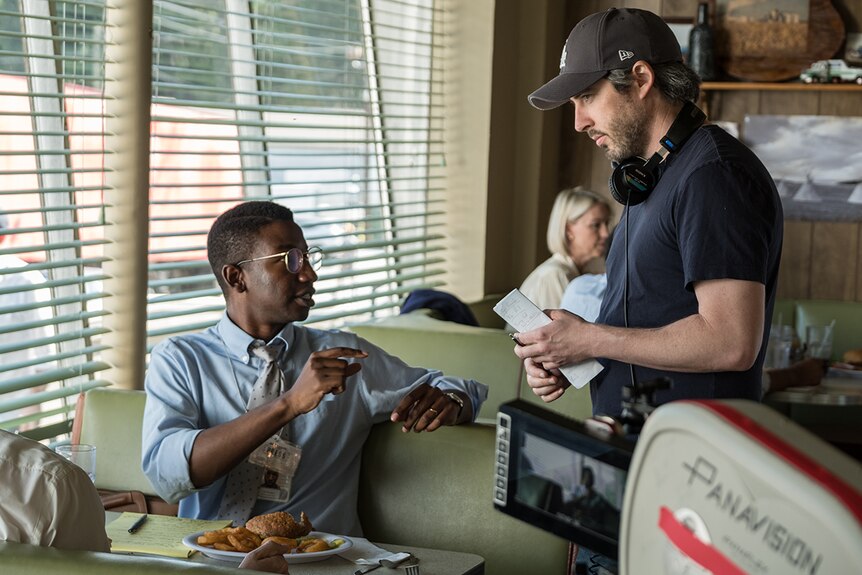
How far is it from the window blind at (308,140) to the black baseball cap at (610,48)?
5.83 ft

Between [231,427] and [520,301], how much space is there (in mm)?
701

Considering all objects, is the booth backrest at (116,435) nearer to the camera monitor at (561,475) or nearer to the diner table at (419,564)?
the diner table at (419,564)

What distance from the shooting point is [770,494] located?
0.76 metres

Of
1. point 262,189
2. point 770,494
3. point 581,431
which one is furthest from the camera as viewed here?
point 262,189

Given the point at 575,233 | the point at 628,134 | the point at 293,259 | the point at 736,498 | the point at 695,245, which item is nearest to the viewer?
the point at 736,498

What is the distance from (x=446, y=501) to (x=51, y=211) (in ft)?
4.47

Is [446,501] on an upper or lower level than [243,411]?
lower

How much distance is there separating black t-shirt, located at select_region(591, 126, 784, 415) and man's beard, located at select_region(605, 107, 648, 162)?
0.23 ft

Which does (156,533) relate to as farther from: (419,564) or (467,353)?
(467,353)

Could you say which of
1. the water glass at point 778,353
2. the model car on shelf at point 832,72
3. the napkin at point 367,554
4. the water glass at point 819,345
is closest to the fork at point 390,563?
the napkin at point 367,554

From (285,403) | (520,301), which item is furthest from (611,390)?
(285,403)

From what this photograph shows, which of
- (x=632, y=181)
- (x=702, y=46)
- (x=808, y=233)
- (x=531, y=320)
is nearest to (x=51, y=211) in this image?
(x=531, y=320)

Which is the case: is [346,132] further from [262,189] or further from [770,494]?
[770,494]

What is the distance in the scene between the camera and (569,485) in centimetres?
100
